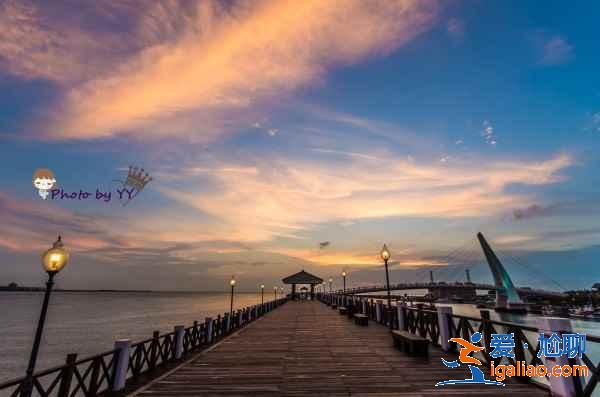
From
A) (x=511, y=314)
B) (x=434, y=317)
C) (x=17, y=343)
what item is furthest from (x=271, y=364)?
(x=511, y=314)

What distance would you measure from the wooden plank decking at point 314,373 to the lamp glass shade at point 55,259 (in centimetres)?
324

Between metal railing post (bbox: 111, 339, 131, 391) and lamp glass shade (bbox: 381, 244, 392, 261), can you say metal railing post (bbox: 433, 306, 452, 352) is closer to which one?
lamp glass shade (bbox: 381, 244, 392, 261)

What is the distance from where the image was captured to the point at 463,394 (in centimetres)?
691

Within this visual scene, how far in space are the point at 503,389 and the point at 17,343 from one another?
2486 inches

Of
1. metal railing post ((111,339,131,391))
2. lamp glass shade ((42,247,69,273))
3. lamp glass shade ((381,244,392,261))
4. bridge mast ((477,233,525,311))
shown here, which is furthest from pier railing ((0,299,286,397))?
bridge mast ((477,233,525,311))

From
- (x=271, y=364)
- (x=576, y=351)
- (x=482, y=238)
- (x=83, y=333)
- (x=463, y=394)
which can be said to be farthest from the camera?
(x=482, y=238)

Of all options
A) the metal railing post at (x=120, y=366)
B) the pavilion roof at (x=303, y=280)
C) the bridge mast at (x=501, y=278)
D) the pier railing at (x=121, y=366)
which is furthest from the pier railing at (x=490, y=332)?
the bridge mast at (x=501, y=278)

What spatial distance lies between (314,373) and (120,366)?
467 cm

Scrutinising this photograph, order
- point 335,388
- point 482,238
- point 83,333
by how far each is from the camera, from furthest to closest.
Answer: point 482,238, point 83,333, point 335,388

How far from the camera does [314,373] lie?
859 centimetres

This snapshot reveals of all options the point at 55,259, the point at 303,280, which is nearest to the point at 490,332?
the point at 55,259

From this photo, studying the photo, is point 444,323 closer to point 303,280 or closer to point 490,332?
point 490,332

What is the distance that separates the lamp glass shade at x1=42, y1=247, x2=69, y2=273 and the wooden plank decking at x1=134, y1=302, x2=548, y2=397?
10.6 ft

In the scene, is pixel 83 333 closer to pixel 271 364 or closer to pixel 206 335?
pixel 206 335
